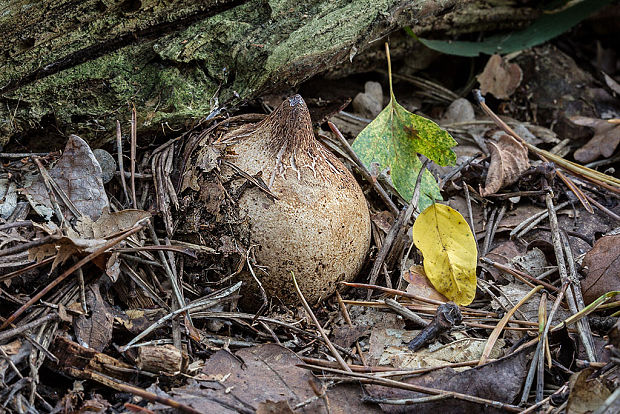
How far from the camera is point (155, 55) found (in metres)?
2.58

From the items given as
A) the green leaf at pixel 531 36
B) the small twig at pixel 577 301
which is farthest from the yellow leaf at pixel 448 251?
the green leaf at pixel 531 36

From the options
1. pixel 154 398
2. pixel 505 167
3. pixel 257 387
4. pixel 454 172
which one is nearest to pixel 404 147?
pixel 454 172

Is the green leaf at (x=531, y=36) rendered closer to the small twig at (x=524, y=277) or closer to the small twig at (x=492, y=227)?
the small twig at (x=492, y=227)

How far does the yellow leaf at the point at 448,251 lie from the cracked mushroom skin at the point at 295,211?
278mm

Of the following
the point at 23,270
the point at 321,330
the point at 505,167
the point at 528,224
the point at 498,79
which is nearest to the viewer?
the point at 23,270

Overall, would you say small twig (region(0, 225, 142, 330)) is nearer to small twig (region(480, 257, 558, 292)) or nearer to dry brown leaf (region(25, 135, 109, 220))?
dry brown leaf (region(25, 135, 109, 220))

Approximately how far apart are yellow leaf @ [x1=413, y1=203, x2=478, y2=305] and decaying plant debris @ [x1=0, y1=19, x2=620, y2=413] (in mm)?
66

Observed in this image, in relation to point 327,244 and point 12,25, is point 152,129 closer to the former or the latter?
point 12,25

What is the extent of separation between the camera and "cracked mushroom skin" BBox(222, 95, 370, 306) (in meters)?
2.30

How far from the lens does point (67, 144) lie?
92.8 inches

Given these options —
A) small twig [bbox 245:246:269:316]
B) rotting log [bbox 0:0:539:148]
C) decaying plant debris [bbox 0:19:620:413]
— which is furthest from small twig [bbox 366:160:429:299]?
rotting log [bbox 0:0:539:148]

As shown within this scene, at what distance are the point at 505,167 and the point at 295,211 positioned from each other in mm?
1209

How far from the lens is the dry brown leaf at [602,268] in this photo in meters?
2.32

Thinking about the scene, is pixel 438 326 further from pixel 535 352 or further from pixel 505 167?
pixel 505 167
